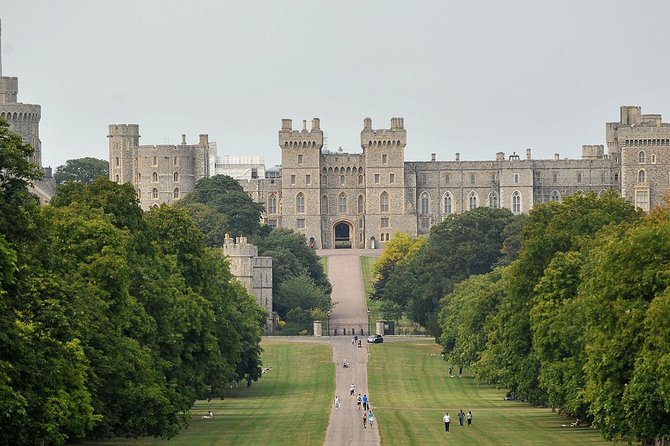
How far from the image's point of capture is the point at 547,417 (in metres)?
58.8

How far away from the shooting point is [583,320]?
2013 inches

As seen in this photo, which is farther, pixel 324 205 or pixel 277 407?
pixel 324 205

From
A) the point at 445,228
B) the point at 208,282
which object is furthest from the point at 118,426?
the point at 445,228

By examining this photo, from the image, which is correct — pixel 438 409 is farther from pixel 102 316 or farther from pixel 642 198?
pixel 642 198

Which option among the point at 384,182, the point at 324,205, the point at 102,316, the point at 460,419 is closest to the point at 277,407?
the point at 460,419

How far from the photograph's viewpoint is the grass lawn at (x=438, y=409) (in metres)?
51.0

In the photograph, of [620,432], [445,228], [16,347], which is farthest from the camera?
[445,228]

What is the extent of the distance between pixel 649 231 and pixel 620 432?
14.6ft

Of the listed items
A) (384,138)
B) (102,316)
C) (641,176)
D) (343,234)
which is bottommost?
(102,316)

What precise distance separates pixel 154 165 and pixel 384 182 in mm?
19043

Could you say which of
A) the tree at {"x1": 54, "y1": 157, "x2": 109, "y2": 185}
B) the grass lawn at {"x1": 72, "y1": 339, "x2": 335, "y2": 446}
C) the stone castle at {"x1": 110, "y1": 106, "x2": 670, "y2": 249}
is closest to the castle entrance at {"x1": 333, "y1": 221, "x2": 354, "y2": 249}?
the stone castle at {"x1": 110, "y1": 106, "x2": 670, "y2": 249}

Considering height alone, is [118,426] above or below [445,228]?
below

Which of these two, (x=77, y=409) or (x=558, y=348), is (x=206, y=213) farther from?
(x=77, y=409)

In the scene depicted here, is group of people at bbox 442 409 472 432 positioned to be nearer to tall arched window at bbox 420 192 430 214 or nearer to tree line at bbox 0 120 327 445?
tree line at bbox 0 120 327 445
